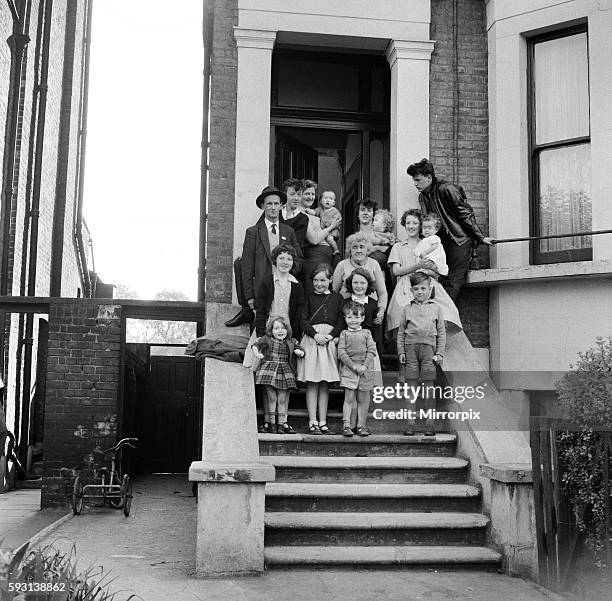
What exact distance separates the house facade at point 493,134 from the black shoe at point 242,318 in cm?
71

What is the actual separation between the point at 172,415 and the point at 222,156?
25.4 ft

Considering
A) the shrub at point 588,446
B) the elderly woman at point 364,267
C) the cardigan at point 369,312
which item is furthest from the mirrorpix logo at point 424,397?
the shrub at point 588,446

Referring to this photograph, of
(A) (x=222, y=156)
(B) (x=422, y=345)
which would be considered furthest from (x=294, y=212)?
(B) (x=422, y=345)

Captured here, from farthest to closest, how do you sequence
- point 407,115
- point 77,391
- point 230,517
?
1. point 77,391
2. point 407,115
3. point 230,517

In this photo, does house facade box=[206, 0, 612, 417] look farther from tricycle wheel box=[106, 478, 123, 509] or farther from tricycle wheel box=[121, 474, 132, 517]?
tricycle wheel box=[106, 478, 123, 509]

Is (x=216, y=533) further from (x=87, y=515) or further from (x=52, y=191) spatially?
(x=52, y=191)

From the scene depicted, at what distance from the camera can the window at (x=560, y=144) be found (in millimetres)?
9109

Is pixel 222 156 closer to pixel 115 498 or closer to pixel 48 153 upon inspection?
pixel 115 498

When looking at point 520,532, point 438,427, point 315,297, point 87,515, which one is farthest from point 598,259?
point 87,515

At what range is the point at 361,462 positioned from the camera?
7043mm

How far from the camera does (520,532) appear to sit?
601 cm

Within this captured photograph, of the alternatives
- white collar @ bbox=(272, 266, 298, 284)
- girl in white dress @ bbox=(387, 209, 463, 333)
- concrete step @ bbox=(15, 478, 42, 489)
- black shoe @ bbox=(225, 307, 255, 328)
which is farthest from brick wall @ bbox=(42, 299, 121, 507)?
girl in white dress @ bbox=(387, 209, 463, 333)

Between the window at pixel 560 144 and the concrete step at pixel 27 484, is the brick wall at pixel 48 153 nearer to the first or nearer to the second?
the concrete step at pixel 27 484

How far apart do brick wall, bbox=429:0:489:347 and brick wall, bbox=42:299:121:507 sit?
182 inches
